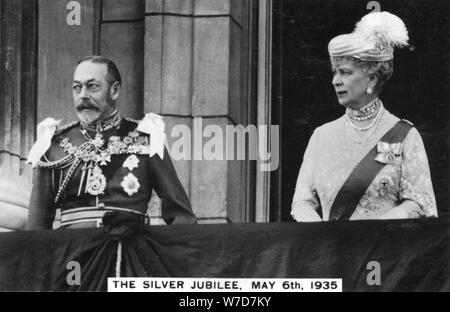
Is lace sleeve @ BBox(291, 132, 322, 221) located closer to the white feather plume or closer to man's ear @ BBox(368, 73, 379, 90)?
man's ear @ BBox(368, 73, 379, 90)

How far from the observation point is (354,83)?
27.3 meters

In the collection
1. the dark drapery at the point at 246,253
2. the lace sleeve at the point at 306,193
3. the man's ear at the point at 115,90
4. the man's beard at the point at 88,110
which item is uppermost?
the man's ear at the point at 115,90

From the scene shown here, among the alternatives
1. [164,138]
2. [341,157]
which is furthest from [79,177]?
[341,157]

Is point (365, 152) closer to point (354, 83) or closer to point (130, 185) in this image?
point (354, 83)

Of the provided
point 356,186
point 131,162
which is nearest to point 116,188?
point 131,162

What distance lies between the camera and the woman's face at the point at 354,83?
27.2m

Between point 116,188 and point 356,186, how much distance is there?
242 cm

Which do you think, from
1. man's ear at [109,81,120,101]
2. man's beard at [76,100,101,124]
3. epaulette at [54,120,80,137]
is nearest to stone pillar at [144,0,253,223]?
man's ear at [109,81,120,101]

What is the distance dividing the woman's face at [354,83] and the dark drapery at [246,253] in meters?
1.51

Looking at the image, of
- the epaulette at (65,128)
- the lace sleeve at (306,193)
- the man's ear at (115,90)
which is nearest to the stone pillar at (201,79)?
the man's ear at (115,90)

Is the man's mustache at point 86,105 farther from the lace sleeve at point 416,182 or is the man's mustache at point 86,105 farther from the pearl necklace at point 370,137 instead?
the lace sleeve at point 416,182
